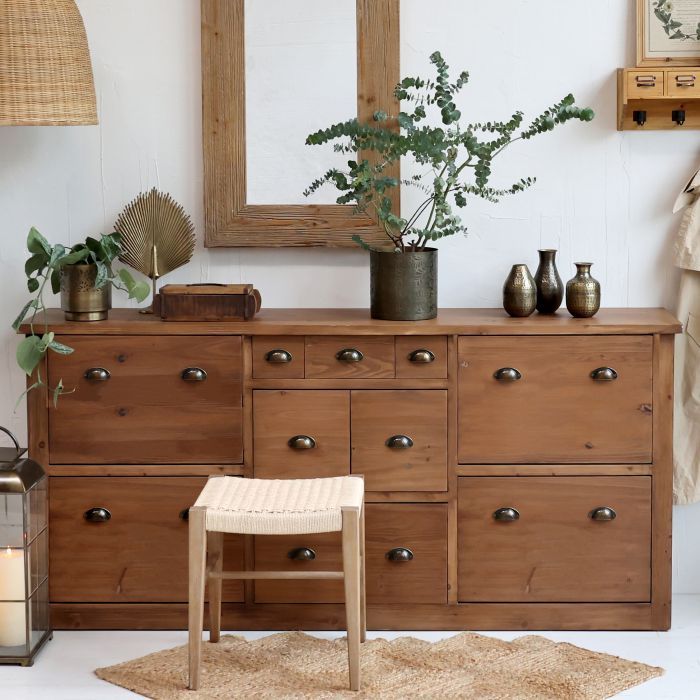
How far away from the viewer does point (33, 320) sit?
3111 mm

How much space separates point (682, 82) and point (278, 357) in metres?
1.42

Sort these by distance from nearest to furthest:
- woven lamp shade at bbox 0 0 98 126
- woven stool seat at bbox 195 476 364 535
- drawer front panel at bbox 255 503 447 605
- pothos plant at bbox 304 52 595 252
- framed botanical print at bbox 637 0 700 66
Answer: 1. woven stool seat at bbox 195 476 364 535
2. woven lamp shade at bbox 0 0 98 126
3. pothos plant at bbox 304 52 595 252
4. drawer front panel at bbox 255 503 447 605
5. framed botanical print at bbox 637 0 700 66

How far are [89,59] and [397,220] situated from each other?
100 cm

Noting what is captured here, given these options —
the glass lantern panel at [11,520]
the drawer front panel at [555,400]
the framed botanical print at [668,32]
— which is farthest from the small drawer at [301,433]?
the framed botanical print at [668,32]

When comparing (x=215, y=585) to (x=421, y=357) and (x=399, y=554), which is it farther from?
(x=421, y=357)

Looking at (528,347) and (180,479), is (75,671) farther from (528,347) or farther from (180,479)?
(528,347)

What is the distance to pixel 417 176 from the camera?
10.8 feet


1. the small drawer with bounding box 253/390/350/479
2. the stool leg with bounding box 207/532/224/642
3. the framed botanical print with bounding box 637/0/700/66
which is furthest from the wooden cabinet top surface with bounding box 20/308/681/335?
the framed botanical print with bounding box 637/0/700/66

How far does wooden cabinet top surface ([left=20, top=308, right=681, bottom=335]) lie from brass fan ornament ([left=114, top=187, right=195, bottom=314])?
25cm

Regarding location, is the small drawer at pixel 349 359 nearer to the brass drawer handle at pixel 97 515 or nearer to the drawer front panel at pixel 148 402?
the drawer front panel at pixel 148 402

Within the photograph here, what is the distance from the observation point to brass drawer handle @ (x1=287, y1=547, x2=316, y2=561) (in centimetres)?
313

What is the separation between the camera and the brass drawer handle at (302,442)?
10.1ft

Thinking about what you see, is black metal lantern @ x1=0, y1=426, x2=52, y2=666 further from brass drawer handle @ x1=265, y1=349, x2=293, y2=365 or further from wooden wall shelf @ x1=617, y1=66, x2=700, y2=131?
wooden wall shelf @ x1=617, y1=66, x2=700, y2=131

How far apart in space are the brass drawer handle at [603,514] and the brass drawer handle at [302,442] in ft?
2.66
